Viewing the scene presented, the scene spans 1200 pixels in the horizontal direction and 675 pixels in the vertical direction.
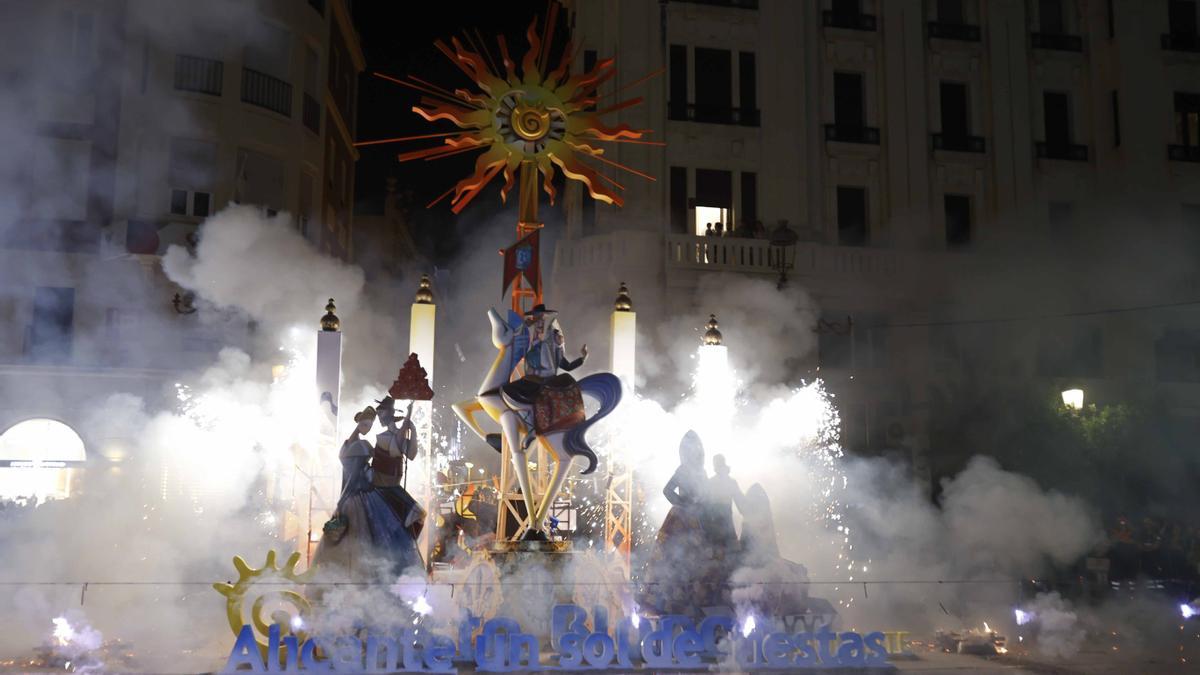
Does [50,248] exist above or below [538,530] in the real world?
above

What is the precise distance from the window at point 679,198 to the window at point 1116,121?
10802 mm

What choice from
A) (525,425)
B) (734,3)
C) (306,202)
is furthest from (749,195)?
(525,425)

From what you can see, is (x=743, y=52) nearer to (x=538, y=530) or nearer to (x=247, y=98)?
(x=247, y=98)

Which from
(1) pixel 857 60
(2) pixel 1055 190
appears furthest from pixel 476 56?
(2) pixel 1055 190

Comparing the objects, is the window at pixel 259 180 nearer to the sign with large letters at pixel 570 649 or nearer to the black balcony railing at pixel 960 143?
the sign with large letters at pixel 570 649

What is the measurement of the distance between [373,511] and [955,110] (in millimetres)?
19096

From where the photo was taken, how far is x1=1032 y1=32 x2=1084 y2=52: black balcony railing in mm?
27844

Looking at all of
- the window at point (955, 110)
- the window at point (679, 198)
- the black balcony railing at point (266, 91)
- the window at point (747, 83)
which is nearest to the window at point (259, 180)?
the black balcony railing at point (266, 91)

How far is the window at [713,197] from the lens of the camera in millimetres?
25234

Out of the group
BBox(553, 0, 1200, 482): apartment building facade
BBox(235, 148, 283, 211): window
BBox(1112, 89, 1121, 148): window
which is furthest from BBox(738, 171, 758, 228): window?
BBox(235, 148, 283, 211): window

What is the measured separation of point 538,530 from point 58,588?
26.3 ft

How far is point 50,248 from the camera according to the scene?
23.0 meters

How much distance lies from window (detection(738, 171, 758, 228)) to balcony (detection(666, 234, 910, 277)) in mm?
1485

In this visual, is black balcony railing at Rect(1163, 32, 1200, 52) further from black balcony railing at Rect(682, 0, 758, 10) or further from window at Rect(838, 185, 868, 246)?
black balcony railing at Rect(682, 0, 758, 10)
